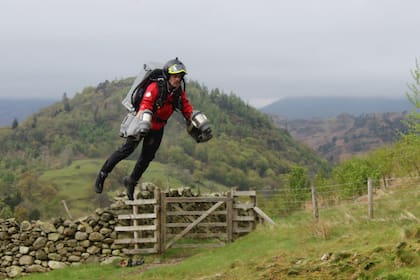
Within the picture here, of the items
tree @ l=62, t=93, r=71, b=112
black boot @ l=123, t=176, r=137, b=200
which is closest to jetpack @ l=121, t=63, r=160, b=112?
black boot @ l=123, t=176, r=137, b=200

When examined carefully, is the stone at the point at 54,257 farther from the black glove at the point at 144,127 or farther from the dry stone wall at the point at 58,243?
the black glove at the point at 144,127

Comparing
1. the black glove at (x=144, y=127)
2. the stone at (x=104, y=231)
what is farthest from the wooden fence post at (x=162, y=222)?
the black glove at (x=144, y=127)

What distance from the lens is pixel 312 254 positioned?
1066 cm

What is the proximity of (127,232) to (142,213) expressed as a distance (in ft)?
2.64

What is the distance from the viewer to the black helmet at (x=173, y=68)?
20.9ft

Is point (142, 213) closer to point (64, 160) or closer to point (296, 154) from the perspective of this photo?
point (64, 160)

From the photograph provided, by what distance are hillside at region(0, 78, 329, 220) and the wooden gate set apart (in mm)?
64569

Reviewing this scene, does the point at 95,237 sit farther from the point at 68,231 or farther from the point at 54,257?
the point at 54,257

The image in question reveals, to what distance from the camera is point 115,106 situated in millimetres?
166000

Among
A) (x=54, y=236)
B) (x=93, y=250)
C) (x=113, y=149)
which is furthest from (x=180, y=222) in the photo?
(x=113, y=149)

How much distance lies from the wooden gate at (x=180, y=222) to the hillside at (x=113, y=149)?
64569mm

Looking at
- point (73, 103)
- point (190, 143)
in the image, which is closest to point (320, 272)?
point (190, 143)

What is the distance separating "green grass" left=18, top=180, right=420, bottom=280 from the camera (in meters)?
7.47

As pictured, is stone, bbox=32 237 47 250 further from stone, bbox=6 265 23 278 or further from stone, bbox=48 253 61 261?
stone, bbox=6 265 23 278
